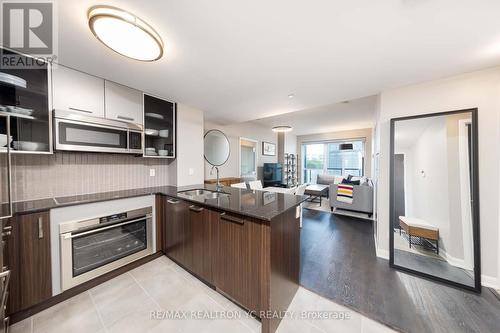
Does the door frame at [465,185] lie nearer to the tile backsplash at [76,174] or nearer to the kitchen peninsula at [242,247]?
the kitchen peninsula at [242,247]

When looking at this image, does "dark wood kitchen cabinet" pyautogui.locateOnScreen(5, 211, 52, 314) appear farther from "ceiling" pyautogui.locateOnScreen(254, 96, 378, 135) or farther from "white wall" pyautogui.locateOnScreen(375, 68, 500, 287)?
"ceiling" pyautogui.locateOnScreen(254, 96, 378, 135)

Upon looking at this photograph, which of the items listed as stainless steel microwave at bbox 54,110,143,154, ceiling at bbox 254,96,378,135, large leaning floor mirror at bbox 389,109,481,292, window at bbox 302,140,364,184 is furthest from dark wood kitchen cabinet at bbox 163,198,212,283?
window at bbox 302,140,364,184

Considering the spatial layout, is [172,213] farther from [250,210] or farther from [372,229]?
[372,229]

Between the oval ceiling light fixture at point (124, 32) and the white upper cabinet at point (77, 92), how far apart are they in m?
1.01

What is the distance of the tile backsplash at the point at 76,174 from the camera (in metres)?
1.70

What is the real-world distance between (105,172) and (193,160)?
1205 mm

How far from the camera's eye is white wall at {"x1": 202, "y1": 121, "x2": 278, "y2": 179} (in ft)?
14.0

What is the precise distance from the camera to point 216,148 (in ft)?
13.5

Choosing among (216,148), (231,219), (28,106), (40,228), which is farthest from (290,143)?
(40,228)

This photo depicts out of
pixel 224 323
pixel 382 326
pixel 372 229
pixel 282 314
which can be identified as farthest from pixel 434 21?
pixel 372 229

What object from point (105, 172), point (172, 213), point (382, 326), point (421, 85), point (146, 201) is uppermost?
point (421, 85)

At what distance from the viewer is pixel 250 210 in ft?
4.60

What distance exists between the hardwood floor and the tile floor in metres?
0.17

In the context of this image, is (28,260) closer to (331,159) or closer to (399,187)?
(399,187)
